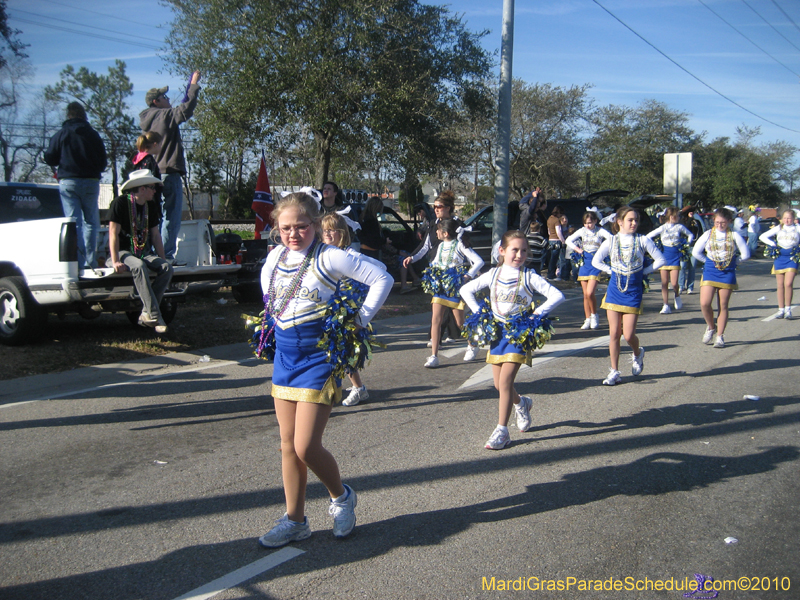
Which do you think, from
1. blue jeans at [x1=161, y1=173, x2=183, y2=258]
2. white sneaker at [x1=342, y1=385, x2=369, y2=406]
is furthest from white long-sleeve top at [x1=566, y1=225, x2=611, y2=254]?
blue jeans at [x1=161, y1=173, x2=183, y2=258]

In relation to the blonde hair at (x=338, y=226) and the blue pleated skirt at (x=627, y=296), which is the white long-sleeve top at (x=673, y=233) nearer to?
the blue pleated skirt at (x=627, y=296)

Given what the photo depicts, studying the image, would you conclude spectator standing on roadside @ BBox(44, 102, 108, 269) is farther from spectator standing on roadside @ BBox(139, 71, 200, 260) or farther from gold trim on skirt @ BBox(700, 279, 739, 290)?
gold trim on skirt @ BBox(700, 279, 739, 290)

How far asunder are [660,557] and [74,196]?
747cm

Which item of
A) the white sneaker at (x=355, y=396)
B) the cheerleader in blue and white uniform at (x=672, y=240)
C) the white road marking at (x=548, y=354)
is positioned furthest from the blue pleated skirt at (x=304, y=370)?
the cheerleader in blue and white uniform at (x=672, y=240)

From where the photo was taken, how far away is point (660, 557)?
135 inches

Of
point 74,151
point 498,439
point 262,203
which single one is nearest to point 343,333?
point 498,439

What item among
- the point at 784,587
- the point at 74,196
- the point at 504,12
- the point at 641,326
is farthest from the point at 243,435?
the point at 504,12

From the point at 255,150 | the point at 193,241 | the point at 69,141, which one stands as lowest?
the point at 193,241

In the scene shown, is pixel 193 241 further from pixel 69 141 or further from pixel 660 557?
pixel 660 557

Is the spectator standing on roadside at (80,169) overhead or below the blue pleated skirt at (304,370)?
overhead

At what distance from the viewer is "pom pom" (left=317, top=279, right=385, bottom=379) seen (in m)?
3.47

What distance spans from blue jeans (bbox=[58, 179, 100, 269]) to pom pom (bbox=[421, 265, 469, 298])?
418 cm

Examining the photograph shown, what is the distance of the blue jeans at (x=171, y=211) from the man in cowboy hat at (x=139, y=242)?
792mm

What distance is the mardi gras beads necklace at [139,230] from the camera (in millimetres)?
7446
